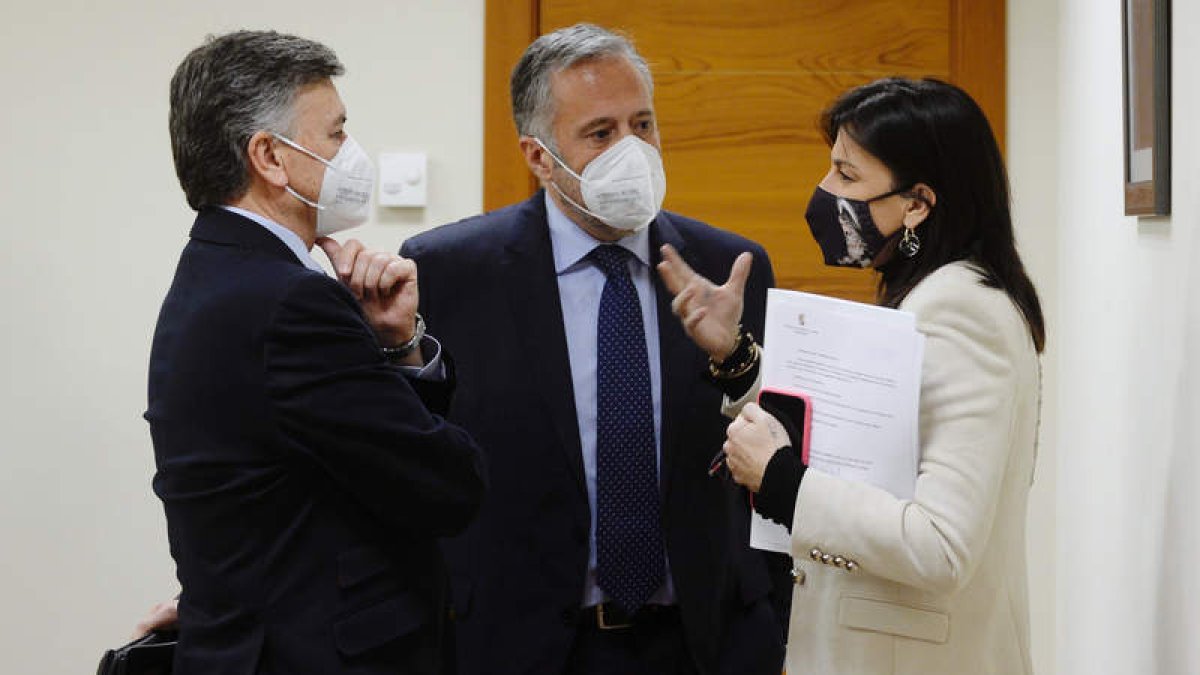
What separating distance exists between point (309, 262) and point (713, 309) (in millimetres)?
543

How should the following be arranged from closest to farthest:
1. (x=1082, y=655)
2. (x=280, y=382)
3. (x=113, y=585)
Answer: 1. (x=280, y=382)
2. (x=1082, y=655)
3. (x=113, y=585)

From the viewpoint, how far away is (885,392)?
5.16ft

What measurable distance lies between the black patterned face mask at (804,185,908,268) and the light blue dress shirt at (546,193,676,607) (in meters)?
0.39

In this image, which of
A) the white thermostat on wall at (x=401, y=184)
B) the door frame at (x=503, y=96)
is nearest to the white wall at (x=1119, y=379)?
A: the door frame at (x=503, y=96)

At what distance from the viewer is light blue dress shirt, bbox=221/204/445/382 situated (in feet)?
5.52

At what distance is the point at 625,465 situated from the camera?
203 cm

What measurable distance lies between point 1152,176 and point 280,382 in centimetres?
121

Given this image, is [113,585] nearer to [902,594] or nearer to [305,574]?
[305,574]

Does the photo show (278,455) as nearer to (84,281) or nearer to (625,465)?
(625,465)

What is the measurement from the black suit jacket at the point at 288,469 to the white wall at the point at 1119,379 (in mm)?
909

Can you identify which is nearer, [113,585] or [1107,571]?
[1107,571]

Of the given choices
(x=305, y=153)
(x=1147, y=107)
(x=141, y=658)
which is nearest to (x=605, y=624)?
(x=141, y=658)

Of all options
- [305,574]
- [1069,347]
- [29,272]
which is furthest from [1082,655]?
[29,272]

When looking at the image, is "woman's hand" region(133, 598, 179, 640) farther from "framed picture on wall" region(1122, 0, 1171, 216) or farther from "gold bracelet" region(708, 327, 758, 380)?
"framed picture on wall" region(1122, 0, 1171, 216)
